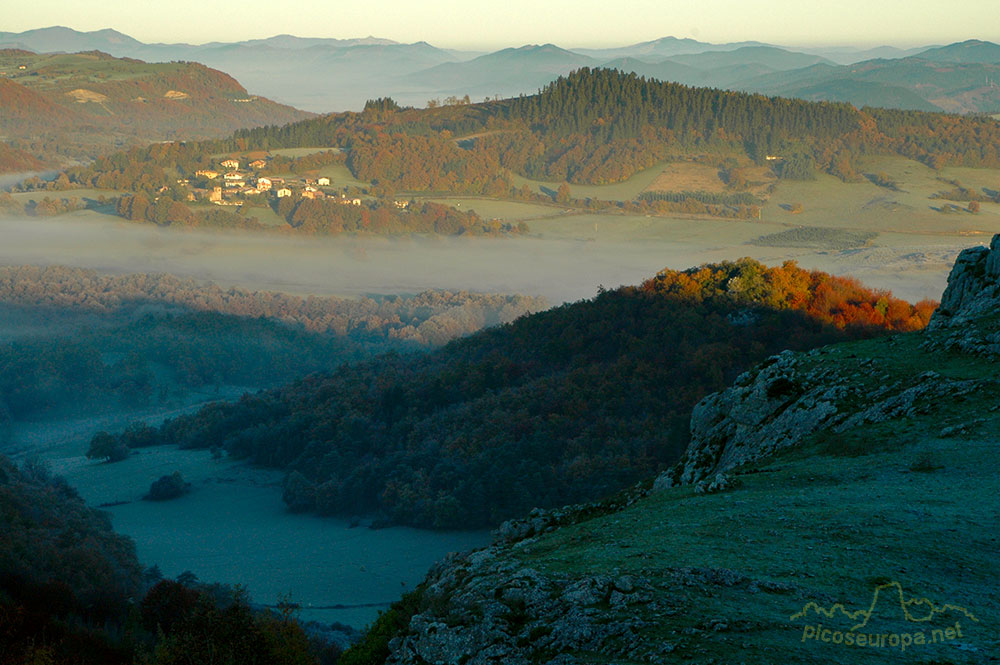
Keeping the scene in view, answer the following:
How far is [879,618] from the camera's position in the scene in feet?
21.5

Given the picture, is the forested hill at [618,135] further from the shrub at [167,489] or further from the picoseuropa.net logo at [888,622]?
the picoseuropa.net logo at [888,622]

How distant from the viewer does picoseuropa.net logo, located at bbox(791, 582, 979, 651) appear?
628cm

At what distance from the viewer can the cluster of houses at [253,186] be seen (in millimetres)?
113000

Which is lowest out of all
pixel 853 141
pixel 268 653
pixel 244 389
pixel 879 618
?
pixel 244 389

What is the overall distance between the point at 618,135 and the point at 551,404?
94.0 m

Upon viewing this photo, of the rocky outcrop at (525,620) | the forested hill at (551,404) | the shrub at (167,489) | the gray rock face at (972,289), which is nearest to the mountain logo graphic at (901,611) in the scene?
the rocky outcrop at (525,620)

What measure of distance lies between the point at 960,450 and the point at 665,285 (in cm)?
2621

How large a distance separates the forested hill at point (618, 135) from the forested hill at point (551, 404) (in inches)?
3168

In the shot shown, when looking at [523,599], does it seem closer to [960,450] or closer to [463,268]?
[960,450]

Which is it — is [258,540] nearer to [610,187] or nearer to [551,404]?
[551,404]

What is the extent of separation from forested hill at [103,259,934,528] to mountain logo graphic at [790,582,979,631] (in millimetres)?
17972

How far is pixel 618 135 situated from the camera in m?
120

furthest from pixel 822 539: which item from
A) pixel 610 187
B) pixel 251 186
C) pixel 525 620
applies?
pixel 251 186

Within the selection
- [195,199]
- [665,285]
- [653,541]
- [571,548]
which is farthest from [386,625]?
[195,199]
